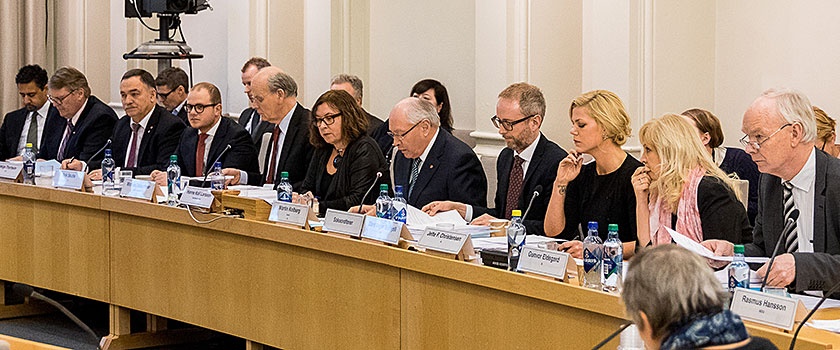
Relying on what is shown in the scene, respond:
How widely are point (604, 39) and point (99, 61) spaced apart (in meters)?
Result: 5.33

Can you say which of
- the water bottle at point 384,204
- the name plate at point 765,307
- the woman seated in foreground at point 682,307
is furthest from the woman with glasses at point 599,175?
the woman seated in foreground at point 682,307

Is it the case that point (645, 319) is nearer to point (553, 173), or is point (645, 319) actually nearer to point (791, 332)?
point (791, 332)

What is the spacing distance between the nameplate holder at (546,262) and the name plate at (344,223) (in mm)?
732

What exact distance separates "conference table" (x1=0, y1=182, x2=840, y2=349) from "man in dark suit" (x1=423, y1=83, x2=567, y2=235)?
0.64 m

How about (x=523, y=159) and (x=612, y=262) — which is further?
(x=523, y=159)

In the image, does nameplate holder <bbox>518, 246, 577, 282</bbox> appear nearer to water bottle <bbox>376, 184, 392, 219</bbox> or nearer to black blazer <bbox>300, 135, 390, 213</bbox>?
→ water bottle <bbox>376, 184, 392, 219</bbox>

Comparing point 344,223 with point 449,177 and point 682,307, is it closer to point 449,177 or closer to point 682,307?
point 449,177

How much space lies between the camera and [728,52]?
5.09 m

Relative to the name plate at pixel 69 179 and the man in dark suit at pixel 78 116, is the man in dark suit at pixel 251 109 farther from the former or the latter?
the name plate at pixel 69 179

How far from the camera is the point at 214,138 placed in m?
5.25

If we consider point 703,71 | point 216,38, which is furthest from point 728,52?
point 216,38

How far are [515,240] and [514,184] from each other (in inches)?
42.0

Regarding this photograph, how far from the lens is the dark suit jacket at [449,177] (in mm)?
4258

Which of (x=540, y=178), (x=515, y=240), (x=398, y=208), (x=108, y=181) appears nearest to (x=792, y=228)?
(x=515, y=240)
